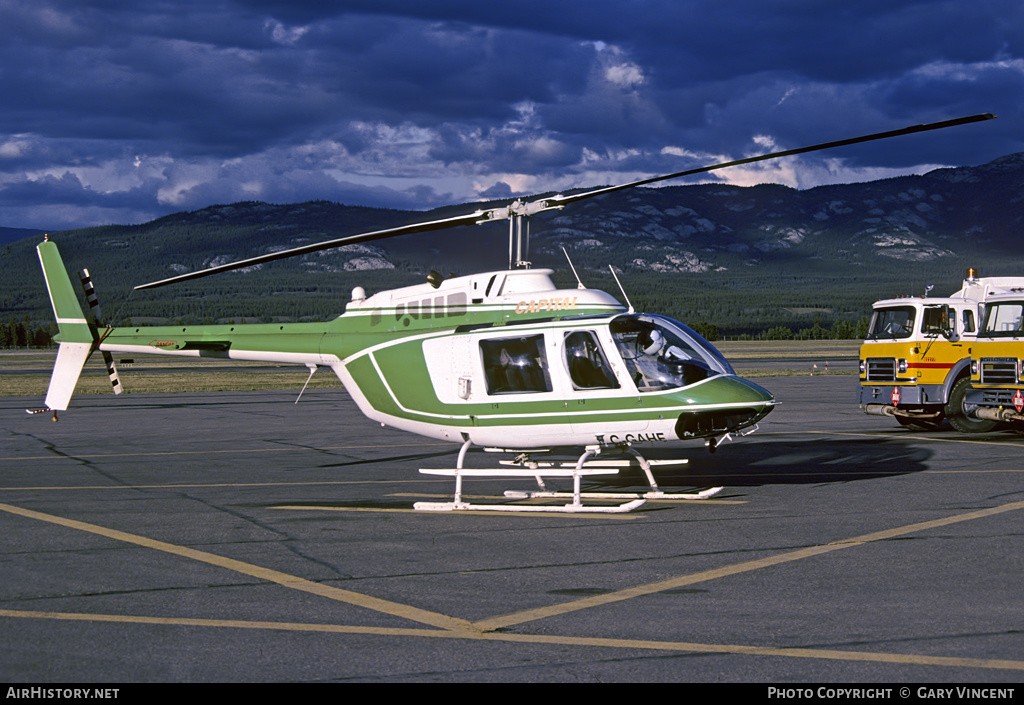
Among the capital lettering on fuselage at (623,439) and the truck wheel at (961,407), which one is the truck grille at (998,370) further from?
the capital lettering on fuselage at (623,439)

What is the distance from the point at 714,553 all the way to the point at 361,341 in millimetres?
6491

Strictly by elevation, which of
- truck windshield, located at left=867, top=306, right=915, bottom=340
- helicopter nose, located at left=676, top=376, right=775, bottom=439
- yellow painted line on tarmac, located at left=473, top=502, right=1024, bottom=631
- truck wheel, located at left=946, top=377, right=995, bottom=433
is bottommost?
yellow painted line on tarmac, located at left=473, top=502, right=1024, bottom=631

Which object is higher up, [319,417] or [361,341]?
[361,341]

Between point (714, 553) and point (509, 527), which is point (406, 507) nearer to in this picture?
point (509, 527)

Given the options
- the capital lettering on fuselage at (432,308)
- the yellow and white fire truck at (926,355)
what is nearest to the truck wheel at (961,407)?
the yellow and white fire truck at (926,355)

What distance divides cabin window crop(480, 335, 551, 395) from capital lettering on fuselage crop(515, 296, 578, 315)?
46 centimetres

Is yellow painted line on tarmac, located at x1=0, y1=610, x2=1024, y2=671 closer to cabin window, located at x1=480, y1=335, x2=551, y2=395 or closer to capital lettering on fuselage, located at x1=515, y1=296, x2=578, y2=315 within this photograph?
cabin window, located at x1=480, y1=335, x2=551, y2=395

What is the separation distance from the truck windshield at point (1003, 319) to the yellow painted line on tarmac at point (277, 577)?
47.5ft

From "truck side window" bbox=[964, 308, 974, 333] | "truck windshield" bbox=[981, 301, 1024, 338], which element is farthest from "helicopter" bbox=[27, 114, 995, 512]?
"truck side window" bbox=[964, 308, 974, 333]

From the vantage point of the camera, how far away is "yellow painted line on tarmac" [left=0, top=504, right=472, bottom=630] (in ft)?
23.6

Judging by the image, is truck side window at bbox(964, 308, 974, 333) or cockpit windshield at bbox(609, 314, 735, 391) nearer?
cockpit windshield at bbox(609, 314, 735, 391)

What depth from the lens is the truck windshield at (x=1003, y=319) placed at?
17.8m

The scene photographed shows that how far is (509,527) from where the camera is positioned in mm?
10734
